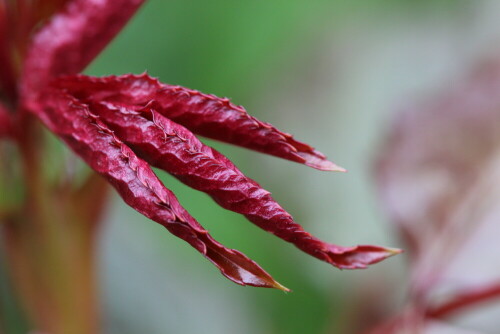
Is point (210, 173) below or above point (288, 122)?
below

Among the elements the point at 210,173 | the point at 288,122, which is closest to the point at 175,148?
the point at 210,173

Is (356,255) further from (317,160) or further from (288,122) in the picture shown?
(288,122)

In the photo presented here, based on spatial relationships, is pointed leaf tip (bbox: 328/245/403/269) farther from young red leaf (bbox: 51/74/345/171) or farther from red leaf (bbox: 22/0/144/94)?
red leaf (bbox: 22/0/144/94)

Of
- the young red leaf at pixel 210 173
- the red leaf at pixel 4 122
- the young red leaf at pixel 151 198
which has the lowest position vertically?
the young red leaf at pixel 151 198

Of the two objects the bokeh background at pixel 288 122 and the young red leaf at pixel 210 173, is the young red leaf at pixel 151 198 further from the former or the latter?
the bokeh background at pixel 288 122

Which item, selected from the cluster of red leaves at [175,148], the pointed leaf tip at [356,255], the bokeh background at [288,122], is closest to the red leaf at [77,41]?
the cluster of red leaves at [175,148]

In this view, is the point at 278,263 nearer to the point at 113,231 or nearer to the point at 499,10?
the point at 113,231

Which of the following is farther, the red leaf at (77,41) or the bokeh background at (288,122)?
the bokeh background at (288,122)

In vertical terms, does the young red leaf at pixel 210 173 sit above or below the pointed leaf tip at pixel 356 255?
below
